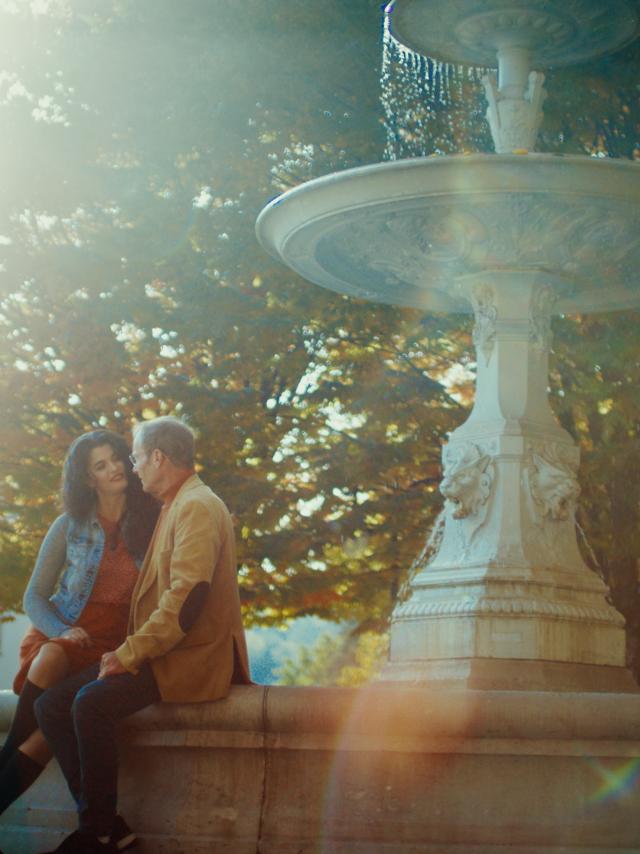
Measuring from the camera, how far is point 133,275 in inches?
541

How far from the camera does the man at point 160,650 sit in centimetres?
607

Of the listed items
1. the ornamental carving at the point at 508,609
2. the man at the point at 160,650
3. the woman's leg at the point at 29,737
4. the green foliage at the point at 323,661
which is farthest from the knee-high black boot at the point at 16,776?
the green foliage at the point at 323,661

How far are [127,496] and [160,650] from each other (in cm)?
104

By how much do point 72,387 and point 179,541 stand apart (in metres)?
7.55

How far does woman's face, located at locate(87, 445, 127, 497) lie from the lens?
7039mm

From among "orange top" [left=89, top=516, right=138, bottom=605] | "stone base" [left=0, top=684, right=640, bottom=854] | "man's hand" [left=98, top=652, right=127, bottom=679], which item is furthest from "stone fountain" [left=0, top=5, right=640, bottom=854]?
"orange top" [left=89, top=516, right=138, bottom=605]

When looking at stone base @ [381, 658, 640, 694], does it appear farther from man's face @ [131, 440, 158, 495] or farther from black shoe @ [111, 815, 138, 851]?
black shoe @ [111, 815, 138, 851]

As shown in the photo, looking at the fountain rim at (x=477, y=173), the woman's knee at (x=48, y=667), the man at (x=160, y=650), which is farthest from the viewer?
the fountain rim at (x=477, y=173)

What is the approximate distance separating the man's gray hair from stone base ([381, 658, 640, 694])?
211cm

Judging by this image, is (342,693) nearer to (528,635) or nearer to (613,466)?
(528,635)

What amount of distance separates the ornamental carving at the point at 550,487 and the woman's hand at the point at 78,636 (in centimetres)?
289

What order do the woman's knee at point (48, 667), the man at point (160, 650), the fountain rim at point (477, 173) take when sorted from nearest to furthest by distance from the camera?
the man at point (160, 650) → the woman's knee at point (48, 667) → the fountain rim at point (477, 173)

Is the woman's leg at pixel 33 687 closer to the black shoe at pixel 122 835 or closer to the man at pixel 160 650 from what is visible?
the man at pixel 160 650

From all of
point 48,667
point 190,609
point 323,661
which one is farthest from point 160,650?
point 323,661
